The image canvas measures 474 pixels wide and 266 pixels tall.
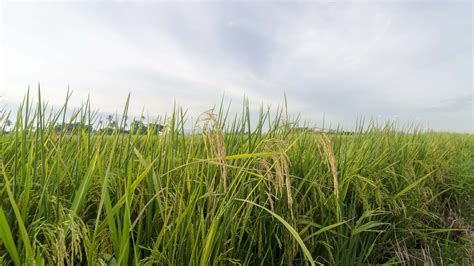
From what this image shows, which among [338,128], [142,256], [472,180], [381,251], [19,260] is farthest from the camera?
[472,180]

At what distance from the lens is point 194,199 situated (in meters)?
1.11

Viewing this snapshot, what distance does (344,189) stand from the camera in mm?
1875

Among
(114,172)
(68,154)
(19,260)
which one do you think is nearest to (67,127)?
(68,154)

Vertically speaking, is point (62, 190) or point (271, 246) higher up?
point (62, 190)

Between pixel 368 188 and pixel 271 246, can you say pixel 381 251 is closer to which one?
pixel 368 188

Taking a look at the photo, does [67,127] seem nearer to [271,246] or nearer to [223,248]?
[223,248]

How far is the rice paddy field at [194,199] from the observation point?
977 mm

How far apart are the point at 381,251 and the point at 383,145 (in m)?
1.55

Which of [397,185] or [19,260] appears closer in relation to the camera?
[19,260]

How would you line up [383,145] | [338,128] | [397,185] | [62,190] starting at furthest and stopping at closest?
[383,145] → [338,128] → [397,185] → [62,190]

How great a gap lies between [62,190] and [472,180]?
5340 mm

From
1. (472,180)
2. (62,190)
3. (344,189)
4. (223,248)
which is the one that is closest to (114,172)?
(62,190)

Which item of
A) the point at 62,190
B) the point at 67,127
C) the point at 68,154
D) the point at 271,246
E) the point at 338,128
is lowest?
the point at 271,246

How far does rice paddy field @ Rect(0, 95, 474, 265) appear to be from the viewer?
3.21 ft
